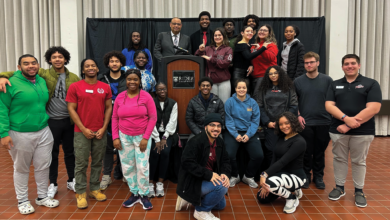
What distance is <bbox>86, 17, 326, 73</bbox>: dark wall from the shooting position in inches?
260

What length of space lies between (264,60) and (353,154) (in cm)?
192

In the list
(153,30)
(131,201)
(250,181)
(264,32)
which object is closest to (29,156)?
(131,201)

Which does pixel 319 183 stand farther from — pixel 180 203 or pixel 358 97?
pixel 180 203

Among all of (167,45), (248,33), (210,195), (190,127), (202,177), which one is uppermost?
(248,33)

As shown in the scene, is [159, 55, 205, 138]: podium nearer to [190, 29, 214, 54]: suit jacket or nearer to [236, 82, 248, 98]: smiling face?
[236, 82, 248, 98]: smiling face

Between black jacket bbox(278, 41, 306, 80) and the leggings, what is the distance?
2.07m

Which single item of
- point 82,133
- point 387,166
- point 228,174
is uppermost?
point 82,133

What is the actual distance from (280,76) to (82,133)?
2678 millimetres

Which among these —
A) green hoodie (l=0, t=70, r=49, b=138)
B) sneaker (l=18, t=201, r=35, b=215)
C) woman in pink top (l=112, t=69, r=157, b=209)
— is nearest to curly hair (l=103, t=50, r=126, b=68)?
woman in pink top (l=112, t=69, r=157, b=209)

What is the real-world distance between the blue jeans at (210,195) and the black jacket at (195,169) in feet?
0.21

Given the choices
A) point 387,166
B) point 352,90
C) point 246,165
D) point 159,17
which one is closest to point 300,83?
point 352,90

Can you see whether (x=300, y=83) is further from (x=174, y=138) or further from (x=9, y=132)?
(x=9, y=132)

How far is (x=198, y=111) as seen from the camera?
3.83 meters

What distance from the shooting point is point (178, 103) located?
13.5 feet
